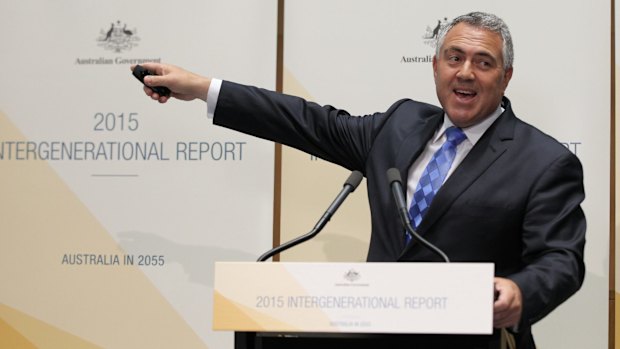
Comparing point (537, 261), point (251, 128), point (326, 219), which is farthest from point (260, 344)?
point (251, 128)

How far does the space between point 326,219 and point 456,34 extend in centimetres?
92

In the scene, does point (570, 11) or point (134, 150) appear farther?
point (134, 150)

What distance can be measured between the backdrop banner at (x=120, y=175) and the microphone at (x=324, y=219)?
1.34m

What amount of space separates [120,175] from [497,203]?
1.86m

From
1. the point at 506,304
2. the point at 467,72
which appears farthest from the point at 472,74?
the point at 506,304

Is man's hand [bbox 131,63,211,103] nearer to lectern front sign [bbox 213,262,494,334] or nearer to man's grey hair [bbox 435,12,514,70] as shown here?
man's grey hair [bbox 435,12,514,70]

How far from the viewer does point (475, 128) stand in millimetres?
3150

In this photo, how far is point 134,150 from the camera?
4129mm

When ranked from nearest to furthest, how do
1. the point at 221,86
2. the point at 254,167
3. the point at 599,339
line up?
the point at 221,86
the point at 599,339
the point at 254,167

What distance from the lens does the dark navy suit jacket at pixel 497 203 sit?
8.87 ft

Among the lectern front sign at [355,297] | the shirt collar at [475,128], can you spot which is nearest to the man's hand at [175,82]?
the shirt collar at [475,128]

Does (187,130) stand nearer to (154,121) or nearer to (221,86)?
(154,121)

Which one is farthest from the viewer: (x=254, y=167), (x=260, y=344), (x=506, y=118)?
(x=254, y=167)

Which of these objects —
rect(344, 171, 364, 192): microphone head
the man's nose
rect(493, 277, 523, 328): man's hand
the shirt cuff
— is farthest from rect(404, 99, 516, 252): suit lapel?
the shirt cuff
